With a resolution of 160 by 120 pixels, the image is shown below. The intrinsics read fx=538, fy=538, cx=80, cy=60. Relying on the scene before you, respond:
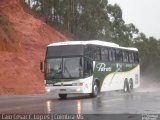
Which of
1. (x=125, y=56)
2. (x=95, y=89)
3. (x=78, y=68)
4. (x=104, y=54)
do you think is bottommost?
(x=95, y=89)

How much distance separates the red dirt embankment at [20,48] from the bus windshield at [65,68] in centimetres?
1181

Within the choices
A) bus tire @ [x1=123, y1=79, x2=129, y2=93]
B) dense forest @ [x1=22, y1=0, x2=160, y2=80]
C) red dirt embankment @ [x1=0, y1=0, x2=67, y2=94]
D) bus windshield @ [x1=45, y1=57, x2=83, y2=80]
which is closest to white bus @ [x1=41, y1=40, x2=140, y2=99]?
bus windshield @ [x1=45, y1=57, x2=83, y2=80]

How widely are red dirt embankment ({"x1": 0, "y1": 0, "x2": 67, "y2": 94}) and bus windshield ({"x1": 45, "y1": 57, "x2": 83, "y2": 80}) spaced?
11.8 metres

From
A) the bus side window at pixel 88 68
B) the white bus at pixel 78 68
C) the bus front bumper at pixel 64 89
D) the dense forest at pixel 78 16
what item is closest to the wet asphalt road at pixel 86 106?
the bus front bumper at pixel 64 89

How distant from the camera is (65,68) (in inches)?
1270

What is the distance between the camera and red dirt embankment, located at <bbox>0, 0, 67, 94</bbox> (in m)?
47.0

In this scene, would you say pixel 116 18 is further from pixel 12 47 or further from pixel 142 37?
pixel 12 47

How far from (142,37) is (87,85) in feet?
305

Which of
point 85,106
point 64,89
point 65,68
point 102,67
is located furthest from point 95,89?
point 85,106

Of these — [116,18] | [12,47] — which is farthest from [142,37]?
[12,47]

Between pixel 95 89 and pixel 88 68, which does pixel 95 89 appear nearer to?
pixel 95 89

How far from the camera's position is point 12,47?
5319cm

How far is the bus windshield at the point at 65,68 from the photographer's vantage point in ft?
106

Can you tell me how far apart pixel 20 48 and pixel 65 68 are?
23.4m
